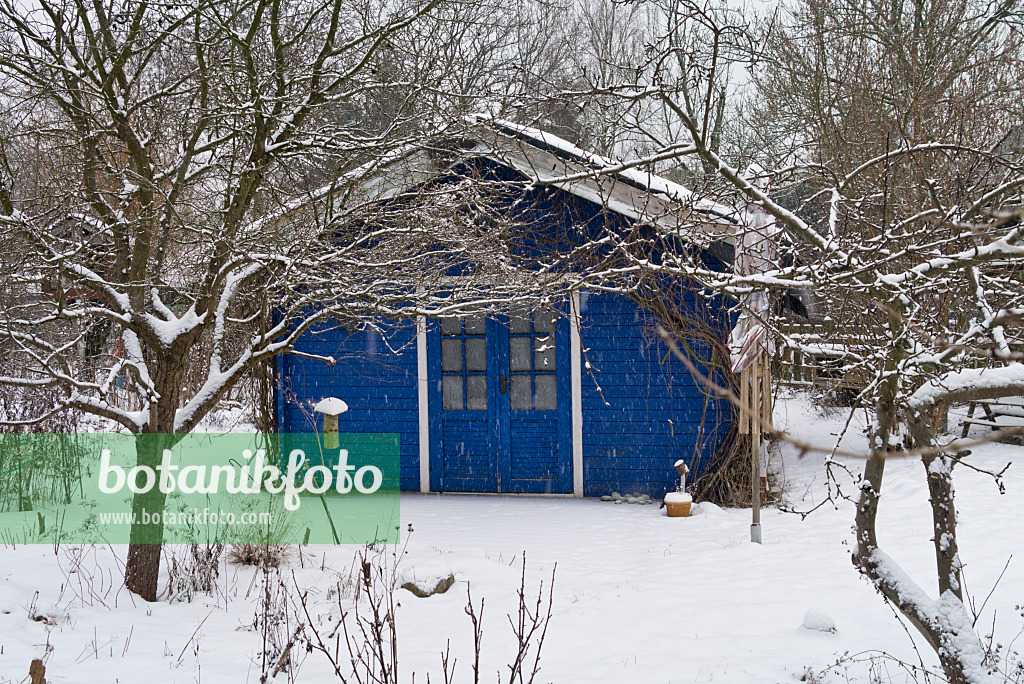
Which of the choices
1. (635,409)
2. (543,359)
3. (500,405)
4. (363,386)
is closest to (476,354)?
(500,405)

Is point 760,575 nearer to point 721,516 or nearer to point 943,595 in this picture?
point 721,516

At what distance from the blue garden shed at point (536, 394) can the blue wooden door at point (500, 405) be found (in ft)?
0.04

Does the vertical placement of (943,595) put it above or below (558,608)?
above

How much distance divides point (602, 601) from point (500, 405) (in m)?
3.71

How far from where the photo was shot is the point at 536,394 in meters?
8.83

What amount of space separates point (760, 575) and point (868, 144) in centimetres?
630

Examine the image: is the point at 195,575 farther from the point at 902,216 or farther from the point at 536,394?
the point at 902,216

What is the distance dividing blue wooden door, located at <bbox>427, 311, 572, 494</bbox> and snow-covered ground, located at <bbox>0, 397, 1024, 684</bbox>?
985 millimetres

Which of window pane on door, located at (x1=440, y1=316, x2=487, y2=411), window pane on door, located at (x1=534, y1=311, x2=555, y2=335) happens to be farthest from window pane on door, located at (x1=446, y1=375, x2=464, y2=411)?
window pane on door, located at (x1=534, y1=311, x2=555, y2=335)

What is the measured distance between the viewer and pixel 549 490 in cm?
880

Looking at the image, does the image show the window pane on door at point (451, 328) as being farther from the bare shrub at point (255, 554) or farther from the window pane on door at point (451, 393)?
the bare shrub at point (255, 554)

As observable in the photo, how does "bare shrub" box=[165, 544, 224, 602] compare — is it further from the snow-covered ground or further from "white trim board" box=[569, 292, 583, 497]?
"white trim board" box=[569, 292, 583, 497]

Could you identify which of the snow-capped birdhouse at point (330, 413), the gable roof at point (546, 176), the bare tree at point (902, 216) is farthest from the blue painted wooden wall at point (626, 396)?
the snow-capped birdhouse at point (330, 413)

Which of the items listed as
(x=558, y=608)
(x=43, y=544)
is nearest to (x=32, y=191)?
(x=43, y=544)
